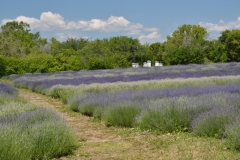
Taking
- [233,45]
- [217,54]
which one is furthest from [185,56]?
[233,45]

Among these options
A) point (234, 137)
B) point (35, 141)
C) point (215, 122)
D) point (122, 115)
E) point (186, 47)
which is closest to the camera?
point (234, 137)

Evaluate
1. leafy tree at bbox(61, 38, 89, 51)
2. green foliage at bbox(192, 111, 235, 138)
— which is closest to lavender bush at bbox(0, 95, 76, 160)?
green foliage at bbox(192, 111, 235, 138)

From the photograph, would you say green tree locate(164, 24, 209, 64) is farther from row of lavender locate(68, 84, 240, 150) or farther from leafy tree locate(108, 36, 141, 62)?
row of lavender locate(68, 84, 240, 150)

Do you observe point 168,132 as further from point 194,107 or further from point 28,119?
point 28,119

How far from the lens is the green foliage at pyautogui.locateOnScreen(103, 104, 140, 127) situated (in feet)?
26.4

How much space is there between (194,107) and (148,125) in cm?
104

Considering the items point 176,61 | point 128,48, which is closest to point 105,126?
point 176,61

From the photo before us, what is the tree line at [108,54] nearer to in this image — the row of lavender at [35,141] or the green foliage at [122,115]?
the green foliage at [122,115]

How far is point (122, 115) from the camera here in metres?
8.16

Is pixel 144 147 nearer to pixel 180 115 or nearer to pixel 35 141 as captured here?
pixel 180 115

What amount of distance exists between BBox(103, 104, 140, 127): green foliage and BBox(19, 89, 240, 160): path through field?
20.6 inches

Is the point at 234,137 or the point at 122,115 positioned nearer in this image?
the point at 234,137

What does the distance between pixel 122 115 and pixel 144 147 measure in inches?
96.6

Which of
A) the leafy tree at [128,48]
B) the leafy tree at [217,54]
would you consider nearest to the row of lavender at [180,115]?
the leafy tree at [217,54]
